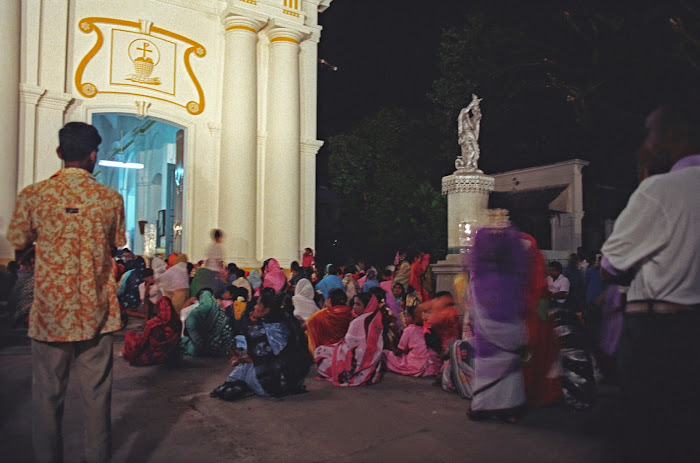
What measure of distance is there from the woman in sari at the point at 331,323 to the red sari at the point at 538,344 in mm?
2645

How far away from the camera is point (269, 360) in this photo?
581 centimetres

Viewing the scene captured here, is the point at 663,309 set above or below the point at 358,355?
above

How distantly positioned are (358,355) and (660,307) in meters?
4.32

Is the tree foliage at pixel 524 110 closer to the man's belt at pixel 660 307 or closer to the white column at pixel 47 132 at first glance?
the man's belt at pixel 660 307

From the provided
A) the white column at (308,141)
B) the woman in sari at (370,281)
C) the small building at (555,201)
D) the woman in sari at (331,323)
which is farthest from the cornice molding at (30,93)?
the small building at (555,201)

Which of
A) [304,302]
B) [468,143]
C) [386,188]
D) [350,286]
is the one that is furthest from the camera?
[386,188]

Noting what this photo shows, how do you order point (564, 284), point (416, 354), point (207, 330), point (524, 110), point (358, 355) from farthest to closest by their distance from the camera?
point (524, 110), point (564, 284), point (207, 330), point (416, 354), point (358, 355)

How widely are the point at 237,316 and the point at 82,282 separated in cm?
573

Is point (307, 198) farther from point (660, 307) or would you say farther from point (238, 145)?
point (660, 307)

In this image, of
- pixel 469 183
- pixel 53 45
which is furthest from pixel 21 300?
pixel 469 183

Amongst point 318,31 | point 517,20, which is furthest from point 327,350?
point 517,20

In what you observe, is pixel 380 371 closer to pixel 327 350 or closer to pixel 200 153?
pixel 327 350

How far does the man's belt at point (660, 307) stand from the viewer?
2385 millimetres

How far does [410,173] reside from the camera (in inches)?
965
